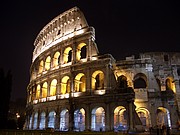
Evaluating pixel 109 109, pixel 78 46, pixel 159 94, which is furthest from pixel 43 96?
pixel 159 94

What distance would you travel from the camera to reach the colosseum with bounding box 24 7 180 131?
23.0 metres

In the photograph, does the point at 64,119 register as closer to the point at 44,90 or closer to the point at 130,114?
the point at 44,90

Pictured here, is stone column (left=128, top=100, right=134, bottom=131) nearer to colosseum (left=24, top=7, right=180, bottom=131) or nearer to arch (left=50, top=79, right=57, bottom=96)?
colosseum (left=24, top=7, right=180, bottom=131)

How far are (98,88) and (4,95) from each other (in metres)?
11.4

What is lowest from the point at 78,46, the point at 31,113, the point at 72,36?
the point at 31,113

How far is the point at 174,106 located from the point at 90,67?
11273 mm

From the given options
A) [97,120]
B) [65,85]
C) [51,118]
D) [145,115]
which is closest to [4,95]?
[51,118]

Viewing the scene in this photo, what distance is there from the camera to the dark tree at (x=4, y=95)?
2236 centimetres

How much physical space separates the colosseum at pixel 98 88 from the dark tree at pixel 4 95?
589 centimetres

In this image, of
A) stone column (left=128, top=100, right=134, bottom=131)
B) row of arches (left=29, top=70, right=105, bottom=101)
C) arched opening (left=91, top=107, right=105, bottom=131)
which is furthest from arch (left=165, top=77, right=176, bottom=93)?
arched opening (left=91, top=107, right=105, bottom=131)

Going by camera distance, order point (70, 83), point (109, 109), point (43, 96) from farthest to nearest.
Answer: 1. point (43, 96)
2. point (70, 83)
3. point (109, 109)

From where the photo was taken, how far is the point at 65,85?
27.8m

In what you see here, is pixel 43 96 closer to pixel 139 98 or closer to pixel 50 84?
pixel 50 84

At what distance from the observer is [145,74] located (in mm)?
25359
